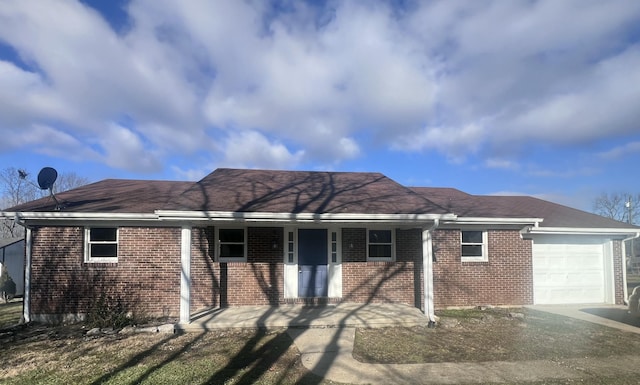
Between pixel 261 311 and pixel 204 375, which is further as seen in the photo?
pixel 261 311

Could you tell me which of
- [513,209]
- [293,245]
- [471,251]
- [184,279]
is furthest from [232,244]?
[513,209]

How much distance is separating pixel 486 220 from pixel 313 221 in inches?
210

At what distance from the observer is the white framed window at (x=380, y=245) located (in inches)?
482

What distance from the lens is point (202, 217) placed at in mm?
9062

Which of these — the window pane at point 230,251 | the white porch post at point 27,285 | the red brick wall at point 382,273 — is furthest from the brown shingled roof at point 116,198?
the red brick wall at point 382,273

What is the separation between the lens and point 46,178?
11.1 metres

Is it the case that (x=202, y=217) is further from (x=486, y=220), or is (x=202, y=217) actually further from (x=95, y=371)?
(x=486, y=220)

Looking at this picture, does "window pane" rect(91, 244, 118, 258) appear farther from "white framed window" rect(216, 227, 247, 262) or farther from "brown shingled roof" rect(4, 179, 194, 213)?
"white framed window" rect(216, 227, 247, 262)

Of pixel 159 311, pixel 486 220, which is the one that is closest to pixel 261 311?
pixel 159 311

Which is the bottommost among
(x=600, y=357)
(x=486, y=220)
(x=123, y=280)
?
(x=600, y=357)

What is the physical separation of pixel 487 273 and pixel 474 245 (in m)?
0.85

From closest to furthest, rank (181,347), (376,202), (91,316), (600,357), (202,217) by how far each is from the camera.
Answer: (600,357), (181,347), (202,217), (91,316), (376,202)

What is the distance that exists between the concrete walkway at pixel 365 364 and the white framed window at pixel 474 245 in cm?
243

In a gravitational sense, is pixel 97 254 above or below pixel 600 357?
above
